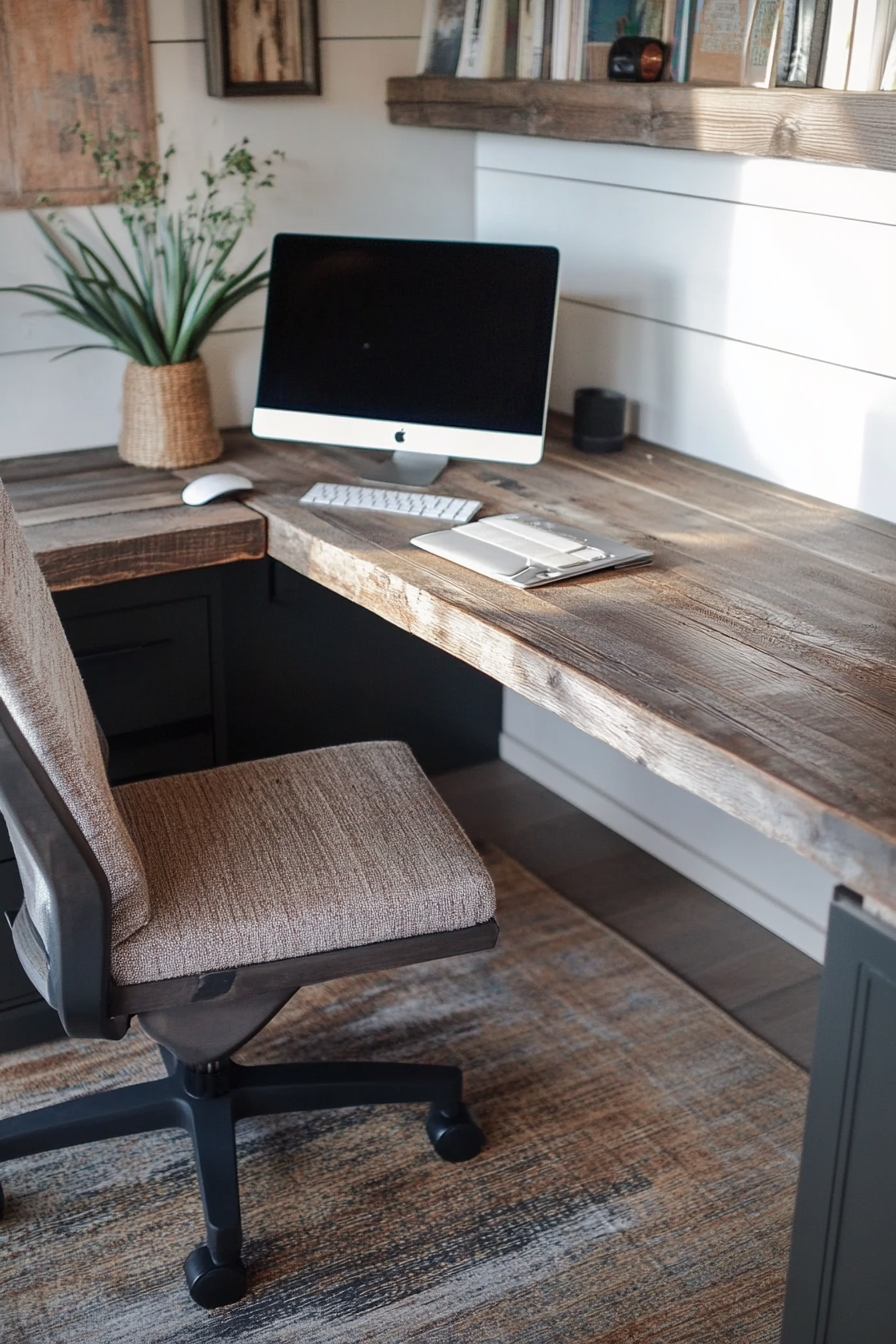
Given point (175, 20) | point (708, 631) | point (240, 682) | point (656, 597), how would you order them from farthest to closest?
point (240, 682) → point (175, 20) → point (656, 597) → point (708, 631)

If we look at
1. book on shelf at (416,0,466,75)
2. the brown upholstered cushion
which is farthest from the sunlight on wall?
the brown upholstered cushion

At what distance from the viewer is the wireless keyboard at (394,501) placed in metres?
2.02

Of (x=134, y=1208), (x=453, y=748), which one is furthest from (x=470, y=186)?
(x=134, y=1208)

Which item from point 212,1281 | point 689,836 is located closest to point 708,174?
point 689,836

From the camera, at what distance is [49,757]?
1.32 m

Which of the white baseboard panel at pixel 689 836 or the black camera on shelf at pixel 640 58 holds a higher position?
the black camera on shelf at pixel 640 58

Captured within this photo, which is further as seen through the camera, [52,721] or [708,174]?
[708,174]

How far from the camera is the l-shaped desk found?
125cm

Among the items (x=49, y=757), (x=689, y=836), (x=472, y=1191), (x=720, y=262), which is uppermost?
(x=720, y=262)

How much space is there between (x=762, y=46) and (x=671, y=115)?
167mm

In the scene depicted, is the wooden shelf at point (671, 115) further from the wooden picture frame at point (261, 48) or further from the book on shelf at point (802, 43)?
the wooden picture frame at point (261, 48)

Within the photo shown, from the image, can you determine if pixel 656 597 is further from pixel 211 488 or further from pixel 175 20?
pixel 175 20

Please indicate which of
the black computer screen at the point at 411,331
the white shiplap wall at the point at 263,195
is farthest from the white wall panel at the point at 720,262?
the black computer screen at the point at 411,331

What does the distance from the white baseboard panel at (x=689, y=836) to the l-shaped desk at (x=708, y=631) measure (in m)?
0.62
